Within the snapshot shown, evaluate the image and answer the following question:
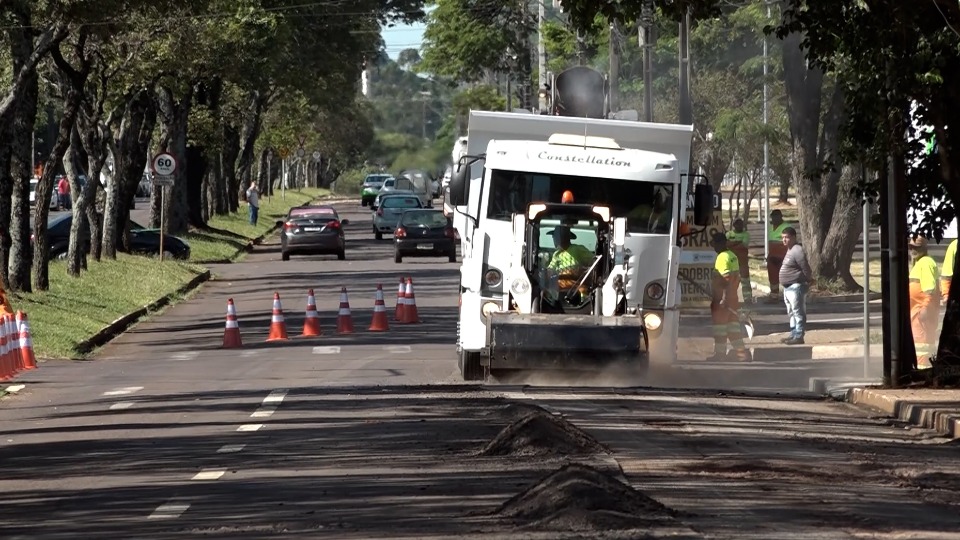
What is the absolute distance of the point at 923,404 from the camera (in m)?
15.9

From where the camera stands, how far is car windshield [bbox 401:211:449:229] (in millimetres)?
47188

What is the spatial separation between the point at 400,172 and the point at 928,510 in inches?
958

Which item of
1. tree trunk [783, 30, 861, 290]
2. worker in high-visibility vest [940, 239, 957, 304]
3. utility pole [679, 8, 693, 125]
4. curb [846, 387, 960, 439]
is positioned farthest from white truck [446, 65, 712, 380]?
tree trunk [783, 30, 861, 290]

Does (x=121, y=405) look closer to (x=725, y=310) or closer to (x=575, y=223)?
(x=575, y=223)

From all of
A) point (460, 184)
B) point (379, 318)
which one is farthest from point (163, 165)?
point (460, 184)

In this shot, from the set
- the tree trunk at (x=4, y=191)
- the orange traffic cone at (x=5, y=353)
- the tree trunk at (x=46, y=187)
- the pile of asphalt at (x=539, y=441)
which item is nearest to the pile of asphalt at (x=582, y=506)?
the pile of asphalt at (x=539, y=441)

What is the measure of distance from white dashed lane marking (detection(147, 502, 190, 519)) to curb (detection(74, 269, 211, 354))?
15030 mm

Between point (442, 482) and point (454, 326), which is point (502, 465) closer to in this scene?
point (442, 482)

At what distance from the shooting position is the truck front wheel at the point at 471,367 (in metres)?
19.5

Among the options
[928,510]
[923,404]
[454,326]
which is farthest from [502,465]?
[454,326]

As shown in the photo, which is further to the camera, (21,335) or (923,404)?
(21,335)

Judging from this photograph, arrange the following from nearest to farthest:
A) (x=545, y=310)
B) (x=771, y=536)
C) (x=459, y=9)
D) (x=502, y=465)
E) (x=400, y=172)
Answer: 1. (x=771, y=536)
2. (x=502, y=465)
3. (x=545, y=310)
4. (x=400, y=172)
5. (x=459, y=9)

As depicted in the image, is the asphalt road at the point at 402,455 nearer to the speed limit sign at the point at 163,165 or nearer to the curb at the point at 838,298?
the curb at the point at 838,298

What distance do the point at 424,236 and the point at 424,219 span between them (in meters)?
0.63
